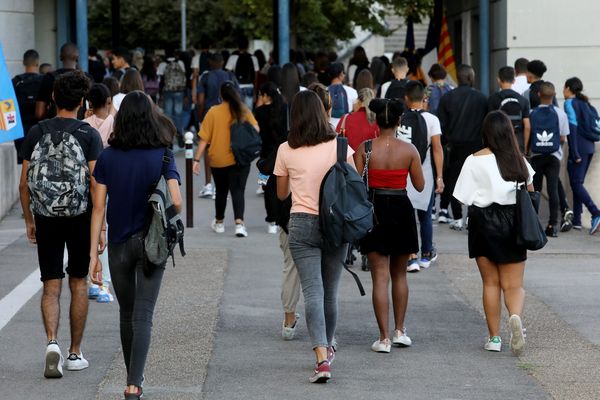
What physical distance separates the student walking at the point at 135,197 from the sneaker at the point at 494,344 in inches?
107

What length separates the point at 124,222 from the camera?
7270mm

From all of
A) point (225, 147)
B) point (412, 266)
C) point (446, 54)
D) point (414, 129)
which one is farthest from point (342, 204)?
point (446, 54)

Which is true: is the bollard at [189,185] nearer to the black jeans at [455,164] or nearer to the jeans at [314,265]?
the black jeans at [455,164]

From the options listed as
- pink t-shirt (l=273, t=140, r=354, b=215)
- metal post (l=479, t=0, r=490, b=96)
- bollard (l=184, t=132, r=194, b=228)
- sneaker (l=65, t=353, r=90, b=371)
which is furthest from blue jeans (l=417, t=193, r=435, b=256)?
metal post (l=479, t=0, r=490, b=96)

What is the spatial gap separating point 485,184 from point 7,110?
5412 mm

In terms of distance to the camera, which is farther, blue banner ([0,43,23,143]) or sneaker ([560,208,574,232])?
sneaker ([560,208,574,232])

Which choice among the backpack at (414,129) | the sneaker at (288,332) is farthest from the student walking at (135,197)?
the backpack at (414,129)

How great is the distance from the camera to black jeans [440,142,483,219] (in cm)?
1523

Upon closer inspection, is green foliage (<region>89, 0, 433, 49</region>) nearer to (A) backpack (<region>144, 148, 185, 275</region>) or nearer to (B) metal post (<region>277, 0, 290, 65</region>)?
(B) metal post (<region>277, 0, 290, 65</region>)

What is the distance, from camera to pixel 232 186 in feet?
48.0

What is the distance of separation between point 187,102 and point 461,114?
10994mm

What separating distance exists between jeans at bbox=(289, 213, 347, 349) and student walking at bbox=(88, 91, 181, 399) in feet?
3.43

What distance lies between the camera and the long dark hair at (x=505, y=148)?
28.9ft

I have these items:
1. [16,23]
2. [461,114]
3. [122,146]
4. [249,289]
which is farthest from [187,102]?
[122,146]
